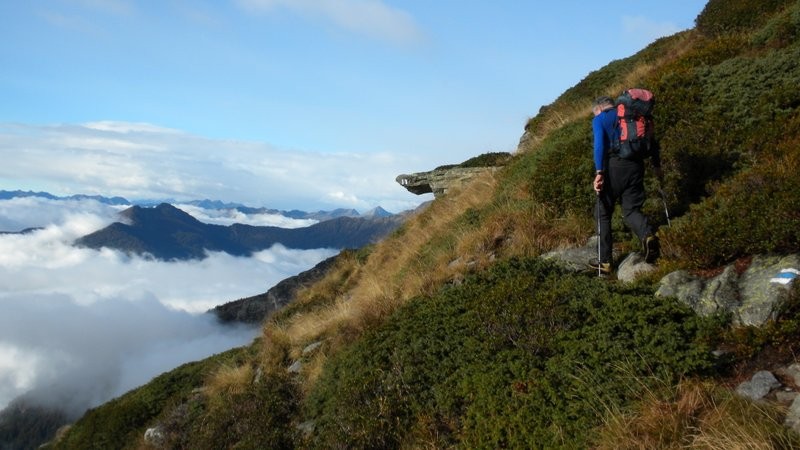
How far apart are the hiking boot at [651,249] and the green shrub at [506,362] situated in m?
0.84

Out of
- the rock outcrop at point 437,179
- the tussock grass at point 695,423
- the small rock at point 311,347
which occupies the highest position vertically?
the rock outcrop at point 437,179

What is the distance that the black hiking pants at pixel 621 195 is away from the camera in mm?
7945

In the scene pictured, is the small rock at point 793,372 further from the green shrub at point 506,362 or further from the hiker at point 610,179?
the hiker at point 610,179

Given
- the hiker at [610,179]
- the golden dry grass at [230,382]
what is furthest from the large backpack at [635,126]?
the golden dry grass at [230,382]

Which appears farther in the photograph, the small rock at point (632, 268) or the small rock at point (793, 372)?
the small rock at point (632, 268)

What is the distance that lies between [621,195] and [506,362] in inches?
131

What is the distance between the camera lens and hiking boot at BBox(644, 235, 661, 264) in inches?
295

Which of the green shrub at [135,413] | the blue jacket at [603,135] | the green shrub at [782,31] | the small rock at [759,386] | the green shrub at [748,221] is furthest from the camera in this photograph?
the green shrub at [135,413]

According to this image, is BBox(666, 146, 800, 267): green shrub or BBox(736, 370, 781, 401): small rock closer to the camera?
BBox(736, 370, 781, 401): small rock

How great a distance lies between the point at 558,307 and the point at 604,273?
4.46ft

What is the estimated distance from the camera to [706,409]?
4.81 m

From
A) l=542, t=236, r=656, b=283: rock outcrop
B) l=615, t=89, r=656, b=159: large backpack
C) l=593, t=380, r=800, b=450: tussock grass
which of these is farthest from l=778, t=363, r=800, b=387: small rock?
l=615, t=89, r=656, b=159: large backpack

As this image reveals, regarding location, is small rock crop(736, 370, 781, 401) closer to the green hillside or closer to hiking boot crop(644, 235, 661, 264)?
the green hillside

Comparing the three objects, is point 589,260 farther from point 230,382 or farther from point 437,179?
point 437,179
